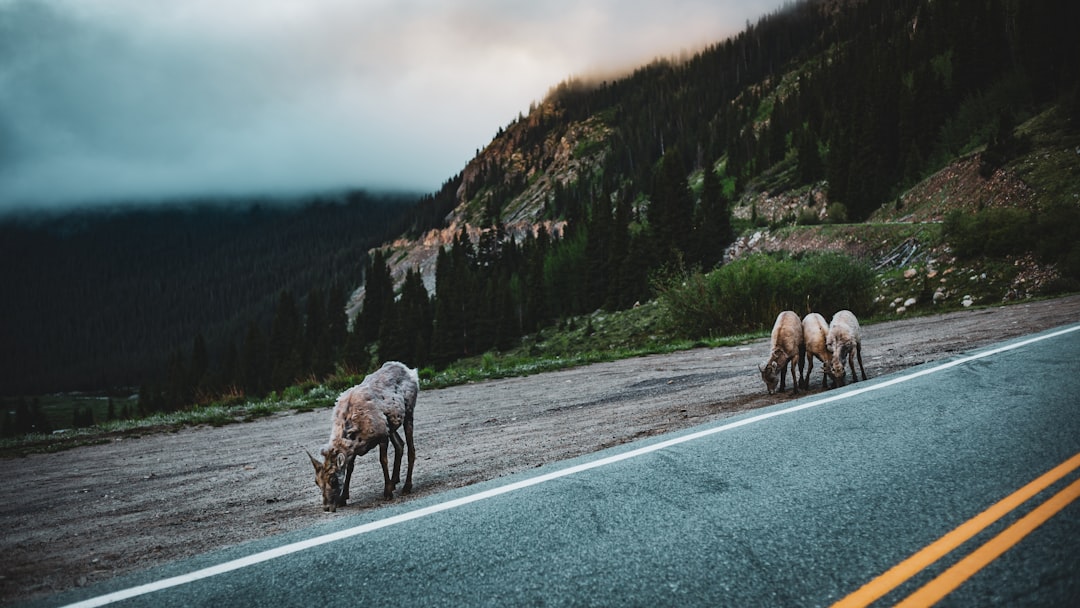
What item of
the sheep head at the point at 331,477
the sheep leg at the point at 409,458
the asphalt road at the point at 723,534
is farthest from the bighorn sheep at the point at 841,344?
the sheep head at the point at 331,477

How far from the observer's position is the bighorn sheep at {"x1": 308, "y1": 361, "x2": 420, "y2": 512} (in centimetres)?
516

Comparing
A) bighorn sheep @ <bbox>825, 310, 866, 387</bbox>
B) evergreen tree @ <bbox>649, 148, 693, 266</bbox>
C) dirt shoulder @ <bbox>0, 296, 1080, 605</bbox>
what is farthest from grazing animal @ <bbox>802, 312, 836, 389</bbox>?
evergreen tree @ <bbox>649, 148, 693, 266</bbox>

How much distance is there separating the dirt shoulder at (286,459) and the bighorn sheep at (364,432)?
10.4 inches

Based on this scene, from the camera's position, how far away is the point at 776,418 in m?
6.54

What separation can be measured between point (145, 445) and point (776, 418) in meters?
12.9

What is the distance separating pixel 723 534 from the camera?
3.44 metres

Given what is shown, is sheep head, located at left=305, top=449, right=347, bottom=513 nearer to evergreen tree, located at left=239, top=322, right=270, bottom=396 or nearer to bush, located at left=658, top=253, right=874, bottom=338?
bush, located at left=658, top=253, right=874, bottom=338

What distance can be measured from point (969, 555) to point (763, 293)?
24030mm

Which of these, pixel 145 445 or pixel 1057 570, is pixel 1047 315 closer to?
pixel 1057 570

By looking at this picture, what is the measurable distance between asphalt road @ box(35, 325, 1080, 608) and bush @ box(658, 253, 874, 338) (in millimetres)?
20002

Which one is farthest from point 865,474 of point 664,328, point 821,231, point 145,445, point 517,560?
point 821,231

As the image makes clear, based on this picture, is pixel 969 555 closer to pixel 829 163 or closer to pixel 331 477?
pixel 331 477

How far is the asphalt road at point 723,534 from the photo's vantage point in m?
2.82

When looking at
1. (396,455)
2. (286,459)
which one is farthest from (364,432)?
(286,459)
